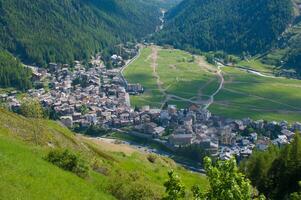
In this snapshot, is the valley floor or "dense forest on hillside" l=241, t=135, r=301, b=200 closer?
"dense forest on hillside" l=241, t=135, r=301, b=200

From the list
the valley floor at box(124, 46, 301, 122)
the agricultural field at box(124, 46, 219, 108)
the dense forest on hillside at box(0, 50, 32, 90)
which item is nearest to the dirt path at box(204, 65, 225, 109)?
the valley floor at box(124, 46, 301, 122)

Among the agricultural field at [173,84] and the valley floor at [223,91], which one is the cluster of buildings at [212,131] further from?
the agricultural field at [173,84]

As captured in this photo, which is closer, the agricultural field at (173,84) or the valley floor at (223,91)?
the valley floor at (223,91)

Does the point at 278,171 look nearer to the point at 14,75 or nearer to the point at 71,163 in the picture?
the point at 71,163

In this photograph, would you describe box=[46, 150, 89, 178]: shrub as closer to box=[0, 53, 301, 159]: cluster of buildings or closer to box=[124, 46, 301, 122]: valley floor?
box=[0, 53, 301, 159]: cluster of buildings

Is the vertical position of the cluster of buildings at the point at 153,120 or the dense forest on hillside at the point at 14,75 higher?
the dense forest on hillside at the point at 14,75

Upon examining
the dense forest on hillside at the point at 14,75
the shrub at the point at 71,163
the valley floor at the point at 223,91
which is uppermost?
the shrub at the point at 71,163

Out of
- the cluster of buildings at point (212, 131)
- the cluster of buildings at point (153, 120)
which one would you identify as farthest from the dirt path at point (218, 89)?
the cluster of buildings at point (212, 131)
